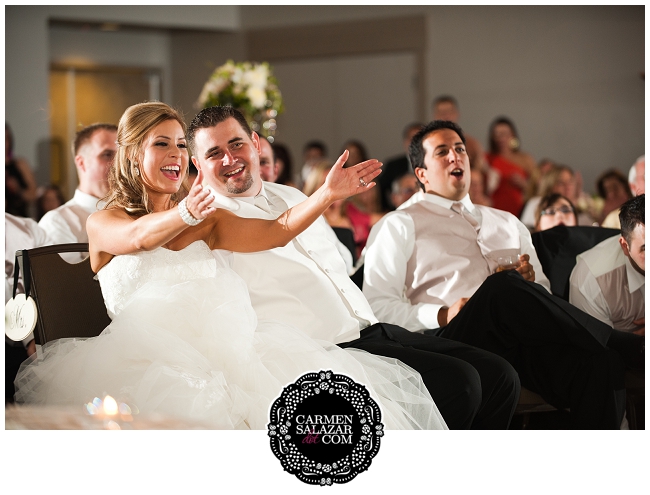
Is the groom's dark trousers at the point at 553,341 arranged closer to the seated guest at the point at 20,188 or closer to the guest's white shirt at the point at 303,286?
the guest's white shirt at the point at 303,286

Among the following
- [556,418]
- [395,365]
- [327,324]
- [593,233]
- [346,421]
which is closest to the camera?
[346,421]

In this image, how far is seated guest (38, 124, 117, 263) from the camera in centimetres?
299

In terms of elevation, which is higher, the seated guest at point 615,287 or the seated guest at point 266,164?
the seated guest at point 266,164

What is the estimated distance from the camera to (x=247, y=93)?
4473 millimetres

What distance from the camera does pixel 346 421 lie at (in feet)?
6.86

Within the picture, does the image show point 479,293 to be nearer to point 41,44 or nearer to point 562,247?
point 562,247

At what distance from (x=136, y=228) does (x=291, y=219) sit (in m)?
0.41

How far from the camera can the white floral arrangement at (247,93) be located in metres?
4.46

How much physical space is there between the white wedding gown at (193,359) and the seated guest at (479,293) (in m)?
0.50

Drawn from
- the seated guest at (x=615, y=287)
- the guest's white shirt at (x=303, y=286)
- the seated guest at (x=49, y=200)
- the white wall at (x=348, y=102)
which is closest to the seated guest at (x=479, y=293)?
the seated guest at (x=615, y=287)

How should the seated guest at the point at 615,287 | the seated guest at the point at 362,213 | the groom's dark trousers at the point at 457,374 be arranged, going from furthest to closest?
the seated guest at the point at 362,213 → the seated guest at the point at 615,287 → the groom's dark trousers at the point at 457,374

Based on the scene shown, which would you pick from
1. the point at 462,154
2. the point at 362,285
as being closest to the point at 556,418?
the point at 362,285
